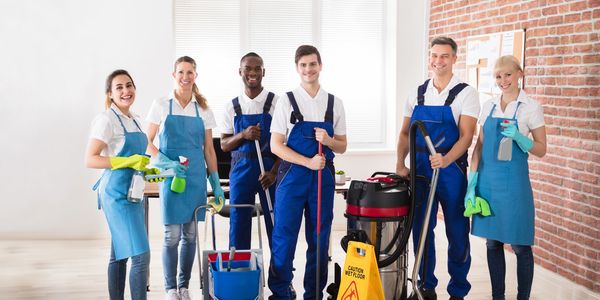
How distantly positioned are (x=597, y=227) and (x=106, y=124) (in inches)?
107

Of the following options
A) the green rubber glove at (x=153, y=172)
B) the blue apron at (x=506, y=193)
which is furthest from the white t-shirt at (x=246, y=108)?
the blue apron at (x=506, y=193)

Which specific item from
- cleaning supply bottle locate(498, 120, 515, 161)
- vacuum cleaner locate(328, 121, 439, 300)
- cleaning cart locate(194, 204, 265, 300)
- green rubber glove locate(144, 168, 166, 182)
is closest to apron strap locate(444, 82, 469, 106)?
cleaning supply bottle locate(498, 120, 515, 161)

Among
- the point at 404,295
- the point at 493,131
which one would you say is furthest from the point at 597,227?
the point at 404,295

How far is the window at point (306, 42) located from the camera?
6.50 m

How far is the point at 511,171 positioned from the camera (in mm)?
3930

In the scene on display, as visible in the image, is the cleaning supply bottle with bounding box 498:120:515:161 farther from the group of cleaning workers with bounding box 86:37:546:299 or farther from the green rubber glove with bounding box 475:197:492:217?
the green rubber glove with bounding box 475:197:492:217

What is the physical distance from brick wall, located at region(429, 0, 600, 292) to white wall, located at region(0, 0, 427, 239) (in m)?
2.97

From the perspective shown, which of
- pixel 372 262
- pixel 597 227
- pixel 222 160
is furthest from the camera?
pixel 222 160

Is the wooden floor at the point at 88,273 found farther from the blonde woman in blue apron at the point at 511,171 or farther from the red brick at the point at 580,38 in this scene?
the red brick at the point at 580,38

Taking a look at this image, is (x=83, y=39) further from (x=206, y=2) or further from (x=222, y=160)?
(x=222, y=160)

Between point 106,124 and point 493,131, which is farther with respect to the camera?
point 493,131

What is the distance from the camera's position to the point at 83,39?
6129 mm

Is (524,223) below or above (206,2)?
below

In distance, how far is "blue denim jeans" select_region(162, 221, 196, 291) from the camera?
13.7ft
